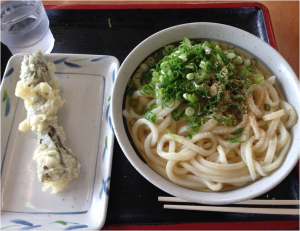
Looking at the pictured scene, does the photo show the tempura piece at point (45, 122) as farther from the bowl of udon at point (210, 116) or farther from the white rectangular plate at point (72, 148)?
the bowl of udon at point (210, 116)

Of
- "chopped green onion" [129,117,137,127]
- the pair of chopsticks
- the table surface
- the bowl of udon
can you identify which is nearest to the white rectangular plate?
"chopped green onion" [129,117,137,127]

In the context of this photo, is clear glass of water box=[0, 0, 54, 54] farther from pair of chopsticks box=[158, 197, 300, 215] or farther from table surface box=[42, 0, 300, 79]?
pair of chopsticks box=[158, 197, 300, 215]

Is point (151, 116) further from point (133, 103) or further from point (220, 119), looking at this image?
point (220, 119)

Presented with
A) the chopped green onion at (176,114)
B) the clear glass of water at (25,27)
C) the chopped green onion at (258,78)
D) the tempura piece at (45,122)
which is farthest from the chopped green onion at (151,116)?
the clear glass of water at (25,27)

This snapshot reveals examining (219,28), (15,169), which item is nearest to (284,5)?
(219,28)

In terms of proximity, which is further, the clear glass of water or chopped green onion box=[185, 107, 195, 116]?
the clear glass of water

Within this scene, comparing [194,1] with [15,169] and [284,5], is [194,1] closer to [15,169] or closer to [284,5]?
[284,5]
